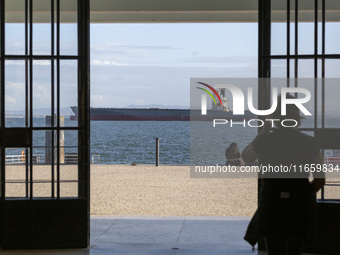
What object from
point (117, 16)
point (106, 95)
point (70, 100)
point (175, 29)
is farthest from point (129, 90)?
point (70, 100)

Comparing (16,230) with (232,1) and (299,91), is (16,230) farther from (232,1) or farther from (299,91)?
(232,1)

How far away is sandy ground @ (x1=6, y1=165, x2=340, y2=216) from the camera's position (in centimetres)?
538

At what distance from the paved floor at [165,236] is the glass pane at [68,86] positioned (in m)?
1.34

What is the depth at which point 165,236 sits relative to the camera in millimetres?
6184

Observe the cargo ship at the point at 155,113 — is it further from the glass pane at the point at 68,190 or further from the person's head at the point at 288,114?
the person's head at the point at 288,114

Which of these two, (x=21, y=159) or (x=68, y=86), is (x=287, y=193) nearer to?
(x=68, y=86)

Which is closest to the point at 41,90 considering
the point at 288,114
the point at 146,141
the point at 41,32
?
the point at 41,32

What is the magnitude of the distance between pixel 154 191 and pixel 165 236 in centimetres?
575

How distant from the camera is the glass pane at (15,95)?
5359 millimetres

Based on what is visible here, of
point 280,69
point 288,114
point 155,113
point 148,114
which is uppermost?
point 155,113

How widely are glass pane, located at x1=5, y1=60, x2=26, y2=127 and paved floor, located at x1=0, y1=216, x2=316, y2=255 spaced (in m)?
1.27

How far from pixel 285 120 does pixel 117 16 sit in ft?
20.8

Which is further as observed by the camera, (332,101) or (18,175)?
(18,175)

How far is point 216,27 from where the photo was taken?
59.8 m
